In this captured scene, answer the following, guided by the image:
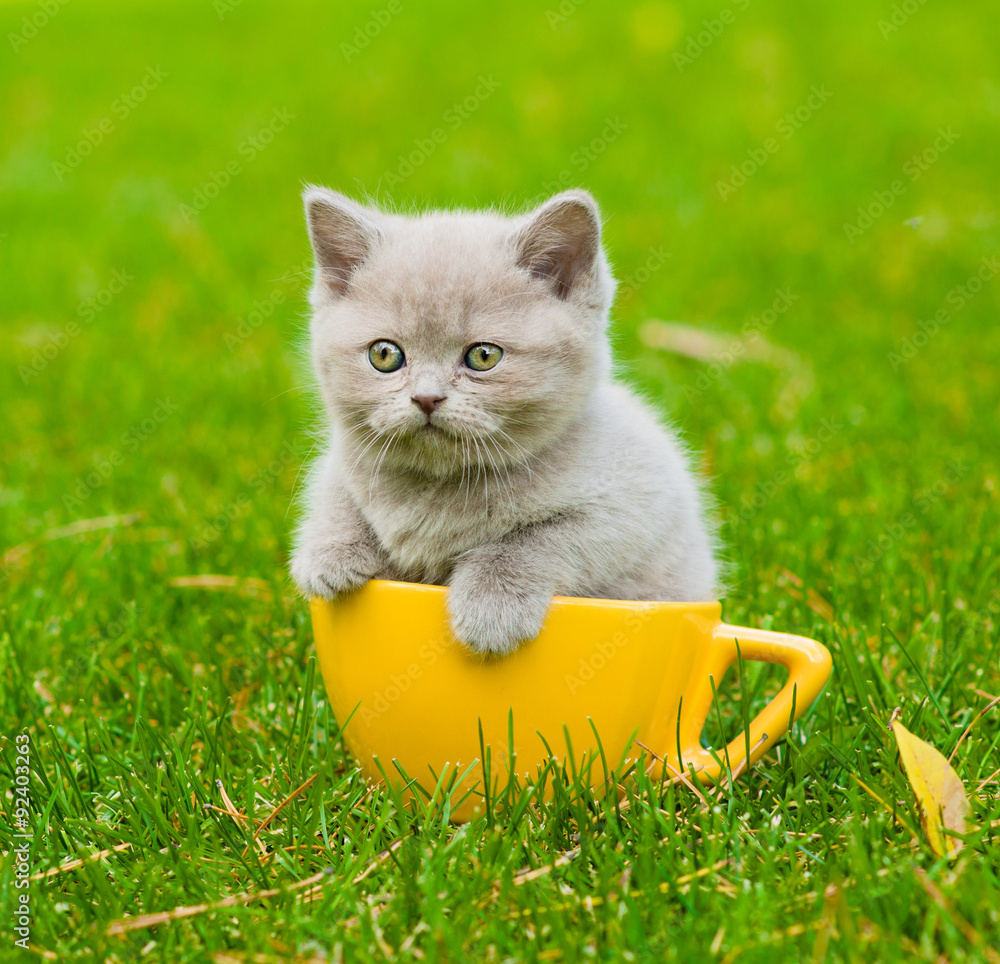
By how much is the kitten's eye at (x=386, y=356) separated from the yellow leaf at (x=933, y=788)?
99 cm

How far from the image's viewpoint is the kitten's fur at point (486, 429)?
163 cm

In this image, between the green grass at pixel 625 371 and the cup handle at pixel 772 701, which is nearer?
the green grass at pixel 625 371

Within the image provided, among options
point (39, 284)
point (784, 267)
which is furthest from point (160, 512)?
point (784, 267)

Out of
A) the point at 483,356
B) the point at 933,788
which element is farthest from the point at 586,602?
the point at 933,788

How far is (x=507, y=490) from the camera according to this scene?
170cm

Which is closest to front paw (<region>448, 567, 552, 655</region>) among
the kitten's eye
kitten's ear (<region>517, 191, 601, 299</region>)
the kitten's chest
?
the kitten's chest

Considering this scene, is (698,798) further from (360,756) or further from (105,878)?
(105,878)

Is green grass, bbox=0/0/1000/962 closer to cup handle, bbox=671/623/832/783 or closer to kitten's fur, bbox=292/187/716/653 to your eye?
cup handle, bbox=671/623/832/783

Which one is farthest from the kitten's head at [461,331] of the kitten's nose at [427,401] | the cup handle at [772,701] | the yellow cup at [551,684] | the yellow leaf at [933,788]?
the yellow leaf at [933,788]

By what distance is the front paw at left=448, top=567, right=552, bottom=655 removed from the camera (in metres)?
1.48

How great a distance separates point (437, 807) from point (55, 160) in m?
5.96

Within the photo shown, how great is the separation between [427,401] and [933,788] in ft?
3.21

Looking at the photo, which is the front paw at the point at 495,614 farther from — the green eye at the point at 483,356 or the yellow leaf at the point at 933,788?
the yellow leaf at the point at 933,788

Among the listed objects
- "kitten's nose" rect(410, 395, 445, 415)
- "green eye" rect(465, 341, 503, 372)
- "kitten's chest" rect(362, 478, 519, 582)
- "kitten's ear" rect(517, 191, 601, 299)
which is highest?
"kitten's ear" rect(517, 191, 601, 299)
